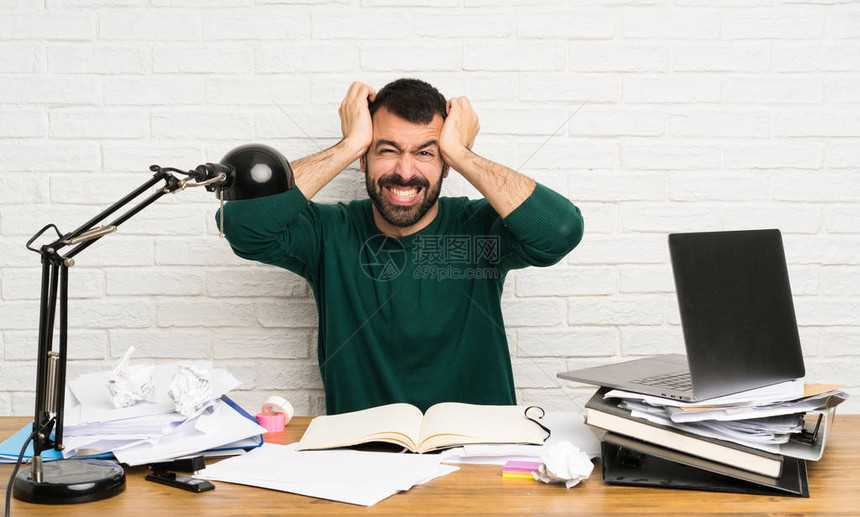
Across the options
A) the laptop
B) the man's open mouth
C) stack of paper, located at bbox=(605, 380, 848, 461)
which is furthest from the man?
stack of paper, located at bbox=(605, 380, 848, 461)

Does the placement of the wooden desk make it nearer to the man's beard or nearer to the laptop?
the laptop

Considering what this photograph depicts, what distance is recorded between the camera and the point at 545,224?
5.60 feet

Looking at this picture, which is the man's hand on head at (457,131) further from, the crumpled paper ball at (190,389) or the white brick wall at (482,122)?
the crumpled paper ball at (190,389)

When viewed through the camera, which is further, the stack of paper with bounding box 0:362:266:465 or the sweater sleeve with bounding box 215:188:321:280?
the sweater sleeve with bounding box 215:188:321:280

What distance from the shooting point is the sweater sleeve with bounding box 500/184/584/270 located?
5.61 ft

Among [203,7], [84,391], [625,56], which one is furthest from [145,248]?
[625,56]

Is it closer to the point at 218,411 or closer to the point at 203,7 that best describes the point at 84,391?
the point at 218,411

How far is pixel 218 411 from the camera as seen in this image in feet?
4.00

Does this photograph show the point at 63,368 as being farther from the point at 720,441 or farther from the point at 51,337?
the point at 720,441

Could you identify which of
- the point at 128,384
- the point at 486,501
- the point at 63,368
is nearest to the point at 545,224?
the point at 486,501

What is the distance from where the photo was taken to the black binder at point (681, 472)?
1.00 meters

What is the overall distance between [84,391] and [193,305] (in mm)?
820

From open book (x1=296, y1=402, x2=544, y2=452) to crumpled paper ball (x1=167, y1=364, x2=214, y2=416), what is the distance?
18 centimetres

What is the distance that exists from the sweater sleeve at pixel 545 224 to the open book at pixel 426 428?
20.1 inches
